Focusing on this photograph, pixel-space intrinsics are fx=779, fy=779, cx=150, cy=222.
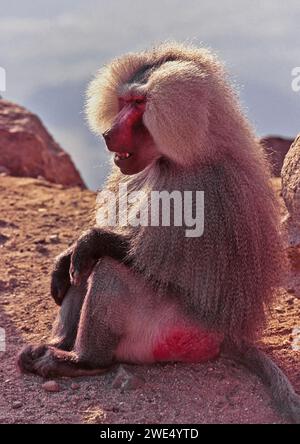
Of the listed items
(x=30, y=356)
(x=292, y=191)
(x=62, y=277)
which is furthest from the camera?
(x=292, y=191)

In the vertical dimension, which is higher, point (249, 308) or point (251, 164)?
point (251, 164)

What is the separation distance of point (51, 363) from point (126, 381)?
0.38 metres

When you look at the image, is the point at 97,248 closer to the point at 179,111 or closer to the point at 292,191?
the point at 179,111

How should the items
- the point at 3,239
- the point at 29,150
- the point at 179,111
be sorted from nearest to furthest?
the point at 179,111 → the point at 3,239 → the point at 29,150

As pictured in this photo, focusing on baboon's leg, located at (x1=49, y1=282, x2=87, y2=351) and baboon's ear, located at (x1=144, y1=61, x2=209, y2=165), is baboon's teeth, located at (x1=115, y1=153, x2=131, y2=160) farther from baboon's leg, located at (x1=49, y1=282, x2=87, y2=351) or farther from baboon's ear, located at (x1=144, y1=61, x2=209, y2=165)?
baboon's leg, located at (x1=49, y1=282, x2=87, y2=351)

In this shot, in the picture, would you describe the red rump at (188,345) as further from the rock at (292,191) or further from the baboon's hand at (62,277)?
the rock at (292,191)

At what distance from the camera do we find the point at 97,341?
11.3 ft

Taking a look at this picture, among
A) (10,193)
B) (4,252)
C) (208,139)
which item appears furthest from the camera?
(10,193)

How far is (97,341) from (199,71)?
1.26 metres

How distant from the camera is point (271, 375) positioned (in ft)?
11.3

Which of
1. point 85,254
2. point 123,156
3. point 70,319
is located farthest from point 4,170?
point 85,254
